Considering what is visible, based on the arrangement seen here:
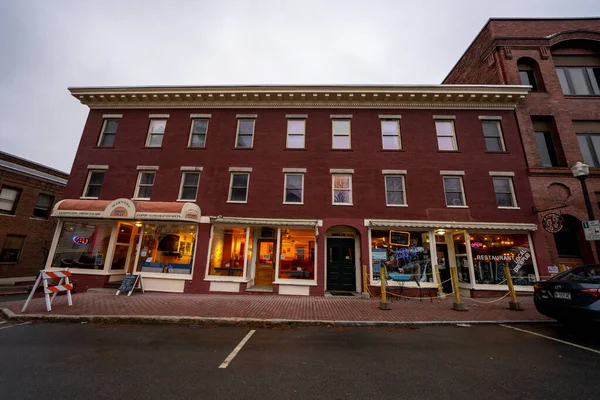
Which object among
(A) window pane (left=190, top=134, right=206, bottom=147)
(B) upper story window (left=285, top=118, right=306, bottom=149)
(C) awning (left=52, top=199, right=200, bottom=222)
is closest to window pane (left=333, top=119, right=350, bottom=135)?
(B) upper story window (left=285, top=118, right=306, bottom=149)

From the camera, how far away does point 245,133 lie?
14.6 m

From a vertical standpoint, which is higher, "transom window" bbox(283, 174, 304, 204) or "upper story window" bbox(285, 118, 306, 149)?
"upper story window" bbox(285, 118, 306, 149)

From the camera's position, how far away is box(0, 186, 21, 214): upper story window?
1714 centimetres

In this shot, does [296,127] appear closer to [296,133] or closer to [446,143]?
[296,133]

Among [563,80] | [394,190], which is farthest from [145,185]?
[563,80]

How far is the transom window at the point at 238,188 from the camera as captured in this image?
13.4 meters

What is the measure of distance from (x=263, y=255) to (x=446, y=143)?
40.1 ft

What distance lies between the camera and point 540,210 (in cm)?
1207

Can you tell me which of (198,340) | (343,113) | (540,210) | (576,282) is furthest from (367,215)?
(198,340)

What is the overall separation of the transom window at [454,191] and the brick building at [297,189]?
6 centimetres

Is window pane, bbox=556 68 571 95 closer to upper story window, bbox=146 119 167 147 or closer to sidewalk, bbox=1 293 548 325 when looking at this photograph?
sidewalk, bbox=1 293 548 325

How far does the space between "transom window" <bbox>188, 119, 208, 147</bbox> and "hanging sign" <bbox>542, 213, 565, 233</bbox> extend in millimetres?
18640

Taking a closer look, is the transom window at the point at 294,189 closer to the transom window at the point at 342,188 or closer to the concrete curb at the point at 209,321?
the transom window at the point at 342,188

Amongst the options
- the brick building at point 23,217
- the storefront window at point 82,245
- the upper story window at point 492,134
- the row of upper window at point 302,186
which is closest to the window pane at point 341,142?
the row of upper window at point 302,186
